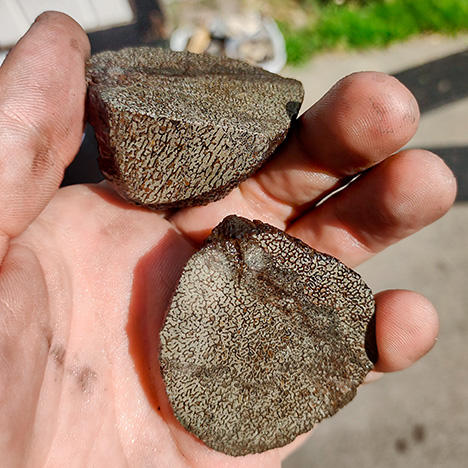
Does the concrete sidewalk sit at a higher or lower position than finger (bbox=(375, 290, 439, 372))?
lower

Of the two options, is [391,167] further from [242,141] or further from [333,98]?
[242,141]

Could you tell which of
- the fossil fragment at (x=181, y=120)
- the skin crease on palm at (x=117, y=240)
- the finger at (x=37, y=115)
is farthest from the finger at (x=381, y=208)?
the finger at (x=37, y=115)

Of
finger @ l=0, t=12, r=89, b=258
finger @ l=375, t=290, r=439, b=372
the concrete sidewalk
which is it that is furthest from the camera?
the concrete sidewalk

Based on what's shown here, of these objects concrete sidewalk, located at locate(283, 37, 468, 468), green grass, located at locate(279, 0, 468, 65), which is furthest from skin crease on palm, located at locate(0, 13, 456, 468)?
green grass, located at locate(279, 0, 468, 65)

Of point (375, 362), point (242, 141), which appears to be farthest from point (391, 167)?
point (375, 362)

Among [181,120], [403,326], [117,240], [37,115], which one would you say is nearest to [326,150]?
[181,120]

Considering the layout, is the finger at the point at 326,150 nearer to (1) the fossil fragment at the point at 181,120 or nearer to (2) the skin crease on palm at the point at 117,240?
(2) the skin crease on palm at the point at 117,240

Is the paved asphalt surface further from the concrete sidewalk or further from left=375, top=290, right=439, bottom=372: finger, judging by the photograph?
left=375, top=290, right=439, bottom=372: finger
